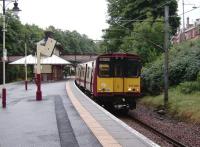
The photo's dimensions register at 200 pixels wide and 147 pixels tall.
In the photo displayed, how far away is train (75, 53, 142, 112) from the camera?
2617cm

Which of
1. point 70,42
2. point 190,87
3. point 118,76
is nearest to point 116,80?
point 118,76

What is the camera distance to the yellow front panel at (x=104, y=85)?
2614cm

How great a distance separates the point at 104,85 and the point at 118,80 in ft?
2.56

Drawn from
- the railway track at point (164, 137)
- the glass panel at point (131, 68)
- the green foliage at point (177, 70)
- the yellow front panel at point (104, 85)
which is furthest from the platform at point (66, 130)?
the green foliage at point (177, 70)

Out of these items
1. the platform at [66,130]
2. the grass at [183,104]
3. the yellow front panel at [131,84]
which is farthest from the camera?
the yellow front panel at [131,84]

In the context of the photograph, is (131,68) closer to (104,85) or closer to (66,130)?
(104,85)

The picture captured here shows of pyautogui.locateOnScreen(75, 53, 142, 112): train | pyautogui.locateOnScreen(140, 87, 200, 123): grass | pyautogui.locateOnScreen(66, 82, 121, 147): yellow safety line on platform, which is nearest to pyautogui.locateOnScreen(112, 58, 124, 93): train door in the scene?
pyautogui.locateOnScreen(75, 53, 142, 112): train

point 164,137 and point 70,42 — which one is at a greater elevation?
point 70,42

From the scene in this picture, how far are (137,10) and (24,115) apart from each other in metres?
41.9

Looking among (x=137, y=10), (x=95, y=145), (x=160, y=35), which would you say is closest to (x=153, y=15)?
(x=137, y=10)

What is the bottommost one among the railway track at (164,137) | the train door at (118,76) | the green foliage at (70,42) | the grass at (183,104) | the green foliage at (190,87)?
the railway track at (164,137)

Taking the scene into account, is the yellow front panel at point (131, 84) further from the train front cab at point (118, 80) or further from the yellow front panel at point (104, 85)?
the yellow front panel at point (104, 85)

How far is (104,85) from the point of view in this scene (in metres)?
26.1

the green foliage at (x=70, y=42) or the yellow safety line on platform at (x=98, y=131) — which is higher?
the green foliage at (x=70, y=42)
